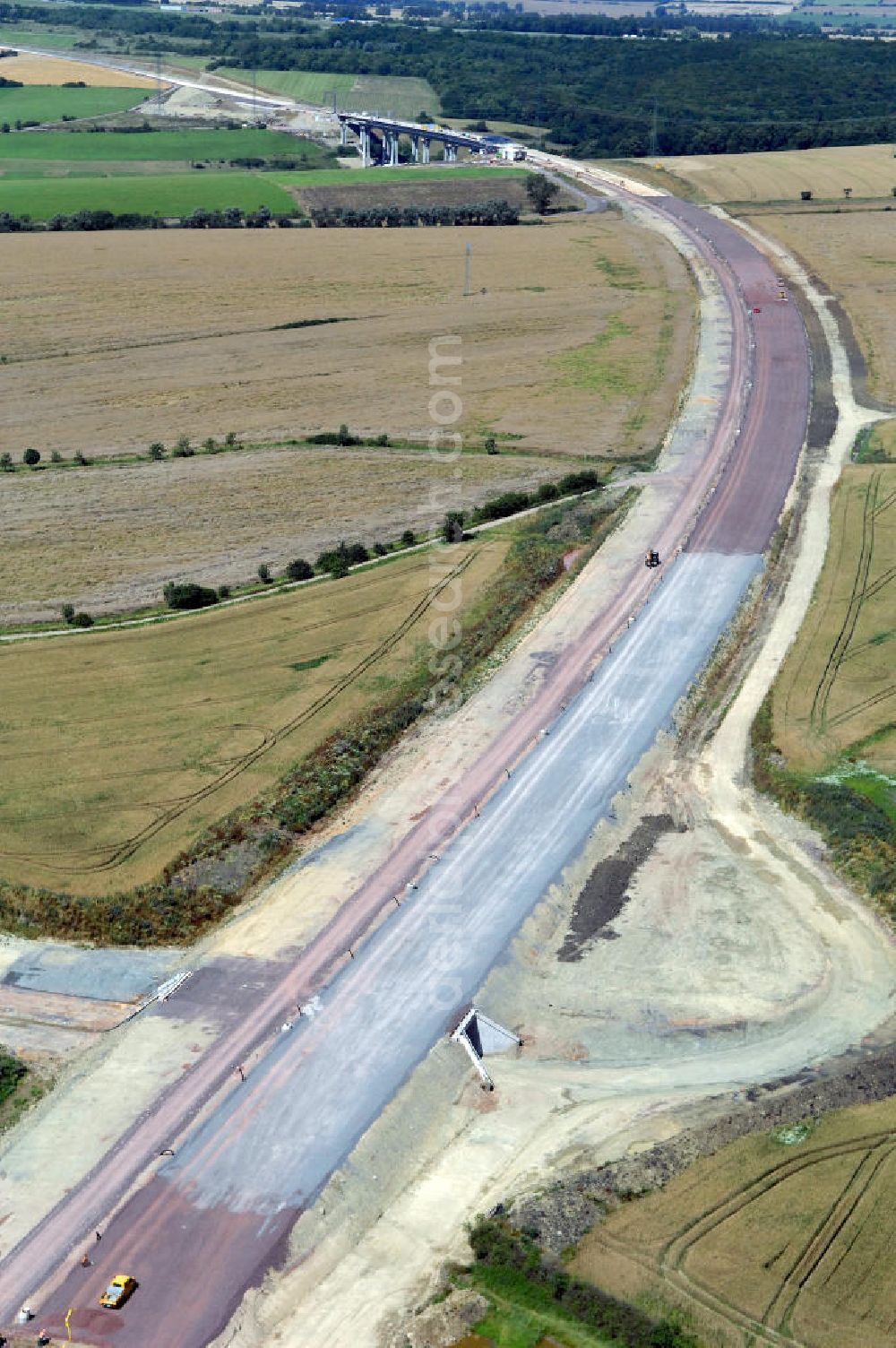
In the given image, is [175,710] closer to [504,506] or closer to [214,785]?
[214,785]

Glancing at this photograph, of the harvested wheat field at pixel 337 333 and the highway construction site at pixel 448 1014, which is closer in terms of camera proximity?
the highway construction site at pixel 448 1014

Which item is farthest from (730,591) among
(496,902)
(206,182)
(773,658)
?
(206,182)

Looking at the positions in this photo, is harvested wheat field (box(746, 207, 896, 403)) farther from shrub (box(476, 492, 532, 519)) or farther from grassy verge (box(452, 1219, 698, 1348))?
grassy verge (box(452, 1219, 698, 1348))

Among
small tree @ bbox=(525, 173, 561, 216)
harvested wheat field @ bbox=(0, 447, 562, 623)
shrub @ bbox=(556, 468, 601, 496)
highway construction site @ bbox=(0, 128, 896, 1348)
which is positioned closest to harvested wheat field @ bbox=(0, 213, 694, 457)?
harvested wheat field @ bbox=(0, 447, 562, 623)

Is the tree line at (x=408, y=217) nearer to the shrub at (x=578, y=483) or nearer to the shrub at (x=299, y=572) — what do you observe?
the shrub at (x=578, y=483)

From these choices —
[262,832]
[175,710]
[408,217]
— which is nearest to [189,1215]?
[262,832]

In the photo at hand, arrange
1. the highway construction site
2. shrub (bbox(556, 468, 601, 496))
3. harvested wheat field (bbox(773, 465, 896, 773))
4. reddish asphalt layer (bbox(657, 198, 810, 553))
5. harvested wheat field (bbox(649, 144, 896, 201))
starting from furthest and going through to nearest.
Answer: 1. harvested wheat field (bbox(649, 144, 896, 201))
2. shrub (bbox(556, 468, 601, 496))
3. reddish asphalt layer (bbox(657, 198, 810, 553))
4. harvested wheat field (bbox(773, 465, 896, 773))
5. the highway construction site

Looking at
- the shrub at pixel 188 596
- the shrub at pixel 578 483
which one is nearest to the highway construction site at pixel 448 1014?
the shrub at pixel 188 596
